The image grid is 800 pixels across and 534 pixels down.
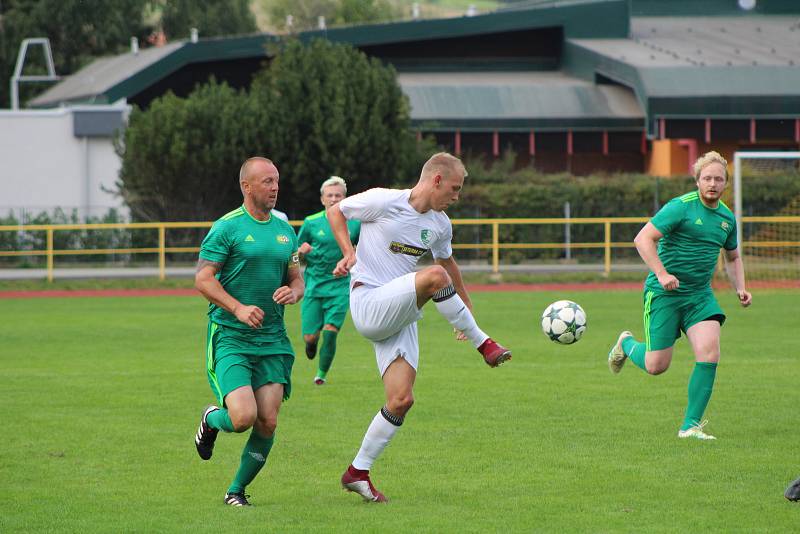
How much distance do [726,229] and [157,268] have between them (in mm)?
23250

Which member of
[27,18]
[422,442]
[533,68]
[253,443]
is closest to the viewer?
[253,443]

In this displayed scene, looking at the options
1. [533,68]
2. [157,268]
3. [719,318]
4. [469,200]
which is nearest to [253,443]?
[719,318]

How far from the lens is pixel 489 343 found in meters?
7.32

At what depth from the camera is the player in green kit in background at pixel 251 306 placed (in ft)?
23.5

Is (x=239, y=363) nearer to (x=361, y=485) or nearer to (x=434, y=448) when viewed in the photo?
(x=361, y=485)

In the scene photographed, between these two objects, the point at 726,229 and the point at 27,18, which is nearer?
the point at 726,229

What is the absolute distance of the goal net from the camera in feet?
89.7

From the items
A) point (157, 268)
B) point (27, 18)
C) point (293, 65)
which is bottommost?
point (157, 268)

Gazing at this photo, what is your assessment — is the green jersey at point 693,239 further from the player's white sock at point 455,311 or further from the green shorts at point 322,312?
the green shorts at point 322,312

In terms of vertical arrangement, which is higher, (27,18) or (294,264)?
(27,18)

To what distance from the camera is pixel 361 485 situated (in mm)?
7461

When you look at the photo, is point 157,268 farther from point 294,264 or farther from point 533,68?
point 294,264

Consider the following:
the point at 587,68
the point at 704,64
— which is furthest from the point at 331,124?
the point at 704,64

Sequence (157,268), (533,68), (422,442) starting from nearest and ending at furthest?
(422,442)
(157,268)
(533,68)
